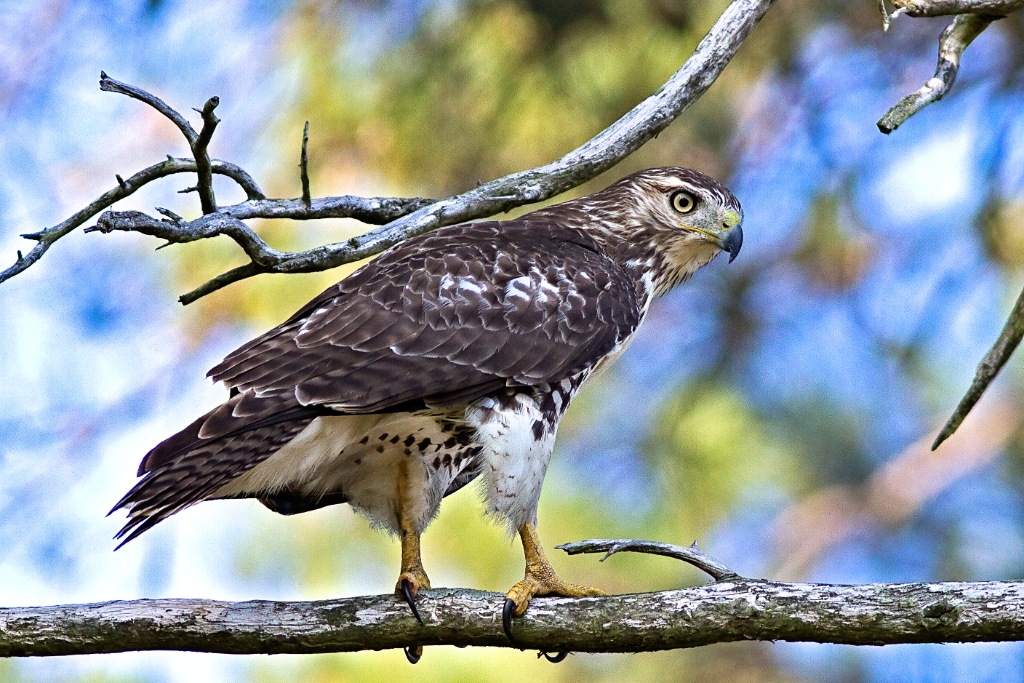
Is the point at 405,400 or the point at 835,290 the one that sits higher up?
the point at 835,290

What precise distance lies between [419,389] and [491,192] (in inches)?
27.1

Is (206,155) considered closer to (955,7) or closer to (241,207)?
(241,207)

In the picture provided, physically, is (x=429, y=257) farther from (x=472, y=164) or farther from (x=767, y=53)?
(x=767, y=53)

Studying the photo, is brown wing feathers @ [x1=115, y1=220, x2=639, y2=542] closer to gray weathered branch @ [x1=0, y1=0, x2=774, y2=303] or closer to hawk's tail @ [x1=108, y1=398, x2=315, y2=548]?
hawk's tail @ [x1=108, y1=398, x2=315, y2=548]

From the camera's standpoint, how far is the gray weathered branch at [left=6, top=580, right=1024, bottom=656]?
301 centimetres

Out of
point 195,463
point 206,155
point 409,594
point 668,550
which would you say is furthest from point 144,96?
point 668,550

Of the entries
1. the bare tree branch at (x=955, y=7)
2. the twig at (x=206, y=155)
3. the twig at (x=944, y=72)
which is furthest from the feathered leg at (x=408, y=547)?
the bare tree branch at (x=955, y=7)

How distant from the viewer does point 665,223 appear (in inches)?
184

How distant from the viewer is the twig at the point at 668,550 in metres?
3.34

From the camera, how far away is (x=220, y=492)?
3.75 meters

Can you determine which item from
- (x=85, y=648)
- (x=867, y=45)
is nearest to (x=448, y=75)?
(x=867, y=45)

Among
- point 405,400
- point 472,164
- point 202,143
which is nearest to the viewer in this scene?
point 202,143

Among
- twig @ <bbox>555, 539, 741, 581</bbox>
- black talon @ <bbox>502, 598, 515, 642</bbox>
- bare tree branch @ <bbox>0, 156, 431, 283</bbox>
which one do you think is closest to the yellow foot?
black talon @ <bbox>502, 598, 515, 642</bbox>

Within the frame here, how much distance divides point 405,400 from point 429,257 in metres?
0.62
